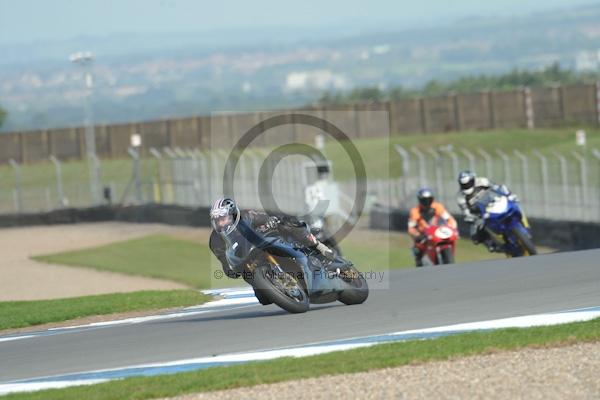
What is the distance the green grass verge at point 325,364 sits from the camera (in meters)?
9.47

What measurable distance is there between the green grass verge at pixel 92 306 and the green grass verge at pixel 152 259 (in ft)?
27.7

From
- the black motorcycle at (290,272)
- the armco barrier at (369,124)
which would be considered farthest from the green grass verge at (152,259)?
the armco barrier at (369,124)

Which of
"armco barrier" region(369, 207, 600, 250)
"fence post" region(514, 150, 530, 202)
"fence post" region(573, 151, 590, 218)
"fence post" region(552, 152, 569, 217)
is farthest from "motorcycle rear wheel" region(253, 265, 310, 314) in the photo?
"fence post" region(514, 150, 530, 202)

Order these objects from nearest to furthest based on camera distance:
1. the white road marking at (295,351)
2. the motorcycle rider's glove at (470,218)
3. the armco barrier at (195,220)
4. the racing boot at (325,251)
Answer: the white road marking at (295,351) → the racing boot at (325,251) → the motorcycle rider's glove at (470,218) → the armco barrier at (195,220)

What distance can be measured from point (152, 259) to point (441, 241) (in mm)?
12473

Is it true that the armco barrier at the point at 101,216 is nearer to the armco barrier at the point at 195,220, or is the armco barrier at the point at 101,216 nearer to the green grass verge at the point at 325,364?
the armco barrier at the point at 195,220

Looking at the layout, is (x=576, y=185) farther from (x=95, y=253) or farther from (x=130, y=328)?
(x=130, y=328)

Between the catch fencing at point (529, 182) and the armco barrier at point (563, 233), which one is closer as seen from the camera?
the armco barrier at point (563, 233)

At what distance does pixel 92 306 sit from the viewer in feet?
51.3

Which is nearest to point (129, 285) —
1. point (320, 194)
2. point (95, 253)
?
point (320, 194)

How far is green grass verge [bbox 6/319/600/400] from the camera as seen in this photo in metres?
9.47

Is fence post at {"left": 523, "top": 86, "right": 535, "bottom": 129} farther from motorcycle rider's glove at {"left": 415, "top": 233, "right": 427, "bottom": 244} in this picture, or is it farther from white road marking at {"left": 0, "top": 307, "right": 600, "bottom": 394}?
white road marking at {"left": 0, "top": 307, "right": 600, "bottom": 394}

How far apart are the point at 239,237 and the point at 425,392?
3725mm

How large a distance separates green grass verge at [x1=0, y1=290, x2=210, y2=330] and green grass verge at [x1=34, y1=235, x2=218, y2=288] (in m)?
8.46
